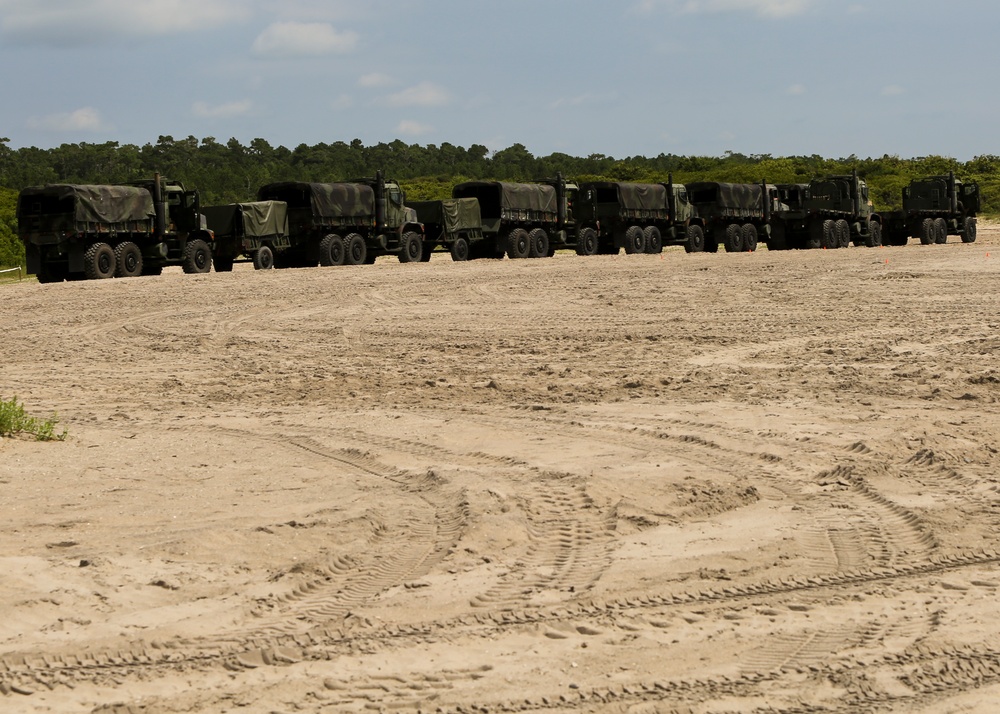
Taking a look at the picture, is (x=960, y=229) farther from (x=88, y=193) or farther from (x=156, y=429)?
(x=156, y=429)

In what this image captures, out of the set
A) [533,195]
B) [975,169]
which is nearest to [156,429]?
[533,195]

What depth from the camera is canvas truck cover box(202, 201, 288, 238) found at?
29.5 metres

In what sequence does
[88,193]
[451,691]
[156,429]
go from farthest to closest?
[88,193]
[156,429]
[451,691]

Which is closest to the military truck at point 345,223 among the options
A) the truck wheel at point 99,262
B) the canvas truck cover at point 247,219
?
the canvas truck cover at point 247,219

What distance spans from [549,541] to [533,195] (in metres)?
29.9

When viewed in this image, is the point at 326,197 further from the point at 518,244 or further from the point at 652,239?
the point at 652,239

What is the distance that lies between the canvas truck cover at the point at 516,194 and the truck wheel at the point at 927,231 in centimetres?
1288

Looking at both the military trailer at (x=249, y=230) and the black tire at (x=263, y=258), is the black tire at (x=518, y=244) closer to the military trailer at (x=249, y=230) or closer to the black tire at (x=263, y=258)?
the military trailer at (x=249, y=230)

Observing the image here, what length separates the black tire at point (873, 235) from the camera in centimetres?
4169

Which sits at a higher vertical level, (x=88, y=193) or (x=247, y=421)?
(x=88, y=193)

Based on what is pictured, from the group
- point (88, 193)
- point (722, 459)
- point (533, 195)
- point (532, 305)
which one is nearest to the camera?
point (722, 459)

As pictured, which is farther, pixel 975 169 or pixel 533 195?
pixel 975 169

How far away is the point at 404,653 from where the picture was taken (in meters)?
4.51

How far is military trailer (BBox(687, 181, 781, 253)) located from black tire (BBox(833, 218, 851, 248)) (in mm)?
1829
